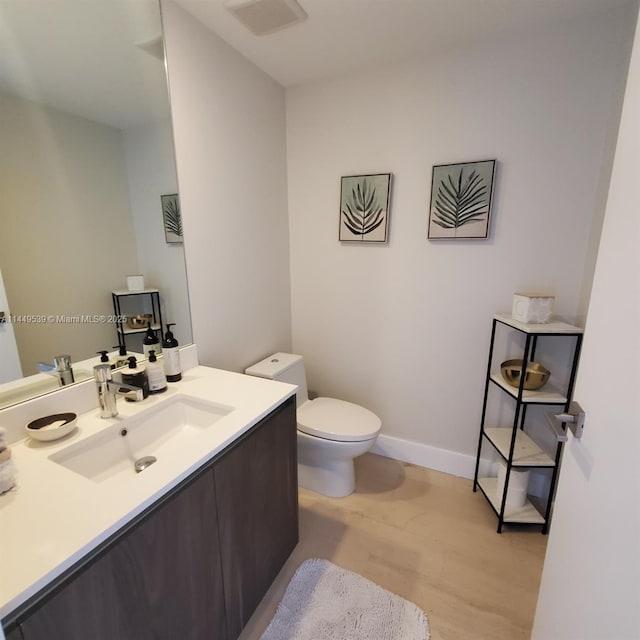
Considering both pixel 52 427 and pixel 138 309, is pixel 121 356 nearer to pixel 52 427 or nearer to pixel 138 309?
pixel 138 309

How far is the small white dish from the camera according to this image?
3.15 feet

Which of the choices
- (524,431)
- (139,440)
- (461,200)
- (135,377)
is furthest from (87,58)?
(524,431)

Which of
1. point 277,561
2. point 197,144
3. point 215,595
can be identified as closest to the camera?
point 215,595

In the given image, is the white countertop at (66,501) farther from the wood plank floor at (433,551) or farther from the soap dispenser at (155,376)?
the wood plank floor at (433,551)

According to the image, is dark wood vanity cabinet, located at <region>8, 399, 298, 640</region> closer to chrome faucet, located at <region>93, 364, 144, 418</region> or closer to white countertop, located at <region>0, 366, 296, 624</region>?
white countertop, located at <region>0, 366, 296, 624</region>

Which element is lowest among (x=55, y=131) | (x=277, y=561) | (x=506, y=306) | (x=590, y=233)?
(x=277, y=561)

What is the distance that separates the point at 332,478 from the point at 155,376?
1.16 metres

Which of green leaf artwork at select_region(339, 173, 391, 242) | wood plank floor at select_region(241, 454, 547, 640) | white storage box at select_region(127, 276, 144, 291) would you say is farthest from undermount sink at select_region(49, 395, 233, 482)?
green leaf artwork at select_region(339, 173, 391, 242)

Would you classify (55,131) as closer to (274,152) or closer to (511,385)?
(274,152)

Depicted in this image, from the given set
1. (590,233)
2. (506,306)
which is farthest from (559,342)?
(590,233)

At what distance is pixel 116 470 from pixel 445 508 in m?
1.64

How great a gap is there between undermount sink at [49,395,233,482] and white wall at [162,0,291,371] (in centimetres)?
40

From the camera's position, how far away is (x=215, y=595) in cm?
100

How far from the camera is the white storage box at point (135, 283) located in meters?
1.34
